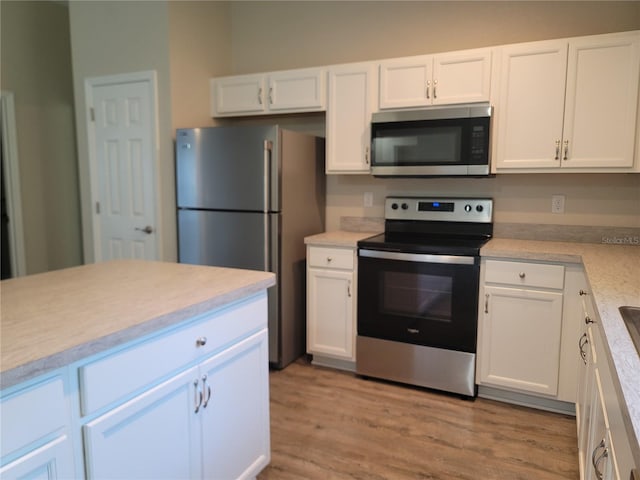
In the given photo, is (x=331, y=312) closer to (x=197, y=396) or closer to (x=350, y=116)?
(x=350, y=116)

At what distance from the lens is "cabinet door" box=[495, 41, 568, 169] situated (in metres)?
2.61

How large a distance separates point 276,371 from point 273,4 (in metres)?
2.76

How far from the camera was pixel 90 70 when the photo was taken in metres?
3.63

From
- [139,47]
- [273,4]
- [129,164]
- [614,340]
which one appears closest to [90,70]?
[139,47]

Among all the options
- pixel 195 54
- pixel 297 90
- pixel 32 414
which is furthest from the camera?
pixel 195 54

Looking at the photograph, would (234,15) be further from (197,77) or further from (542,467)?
(542,467)

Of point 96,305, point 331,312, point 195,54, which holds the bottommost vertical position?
point 331,312

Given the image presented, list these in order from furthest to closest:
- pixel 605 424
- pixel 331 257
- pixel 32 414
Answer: pixel 331 257
pixel 605 424
pixel 32 414

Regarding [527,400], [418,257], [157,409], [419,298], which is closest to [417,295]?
[419,298]

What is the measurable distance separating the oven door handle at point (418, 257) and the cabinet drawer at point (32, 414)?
2010 mm

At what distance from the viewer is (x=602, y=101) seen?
2531mm

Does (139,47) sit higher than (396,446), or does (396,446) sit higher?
(139,47)

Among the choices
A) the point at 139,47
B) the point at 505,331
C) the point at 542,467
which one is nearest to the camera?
the point at 542,467

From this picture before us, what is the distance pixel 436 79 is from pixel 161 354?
7.59 ft
